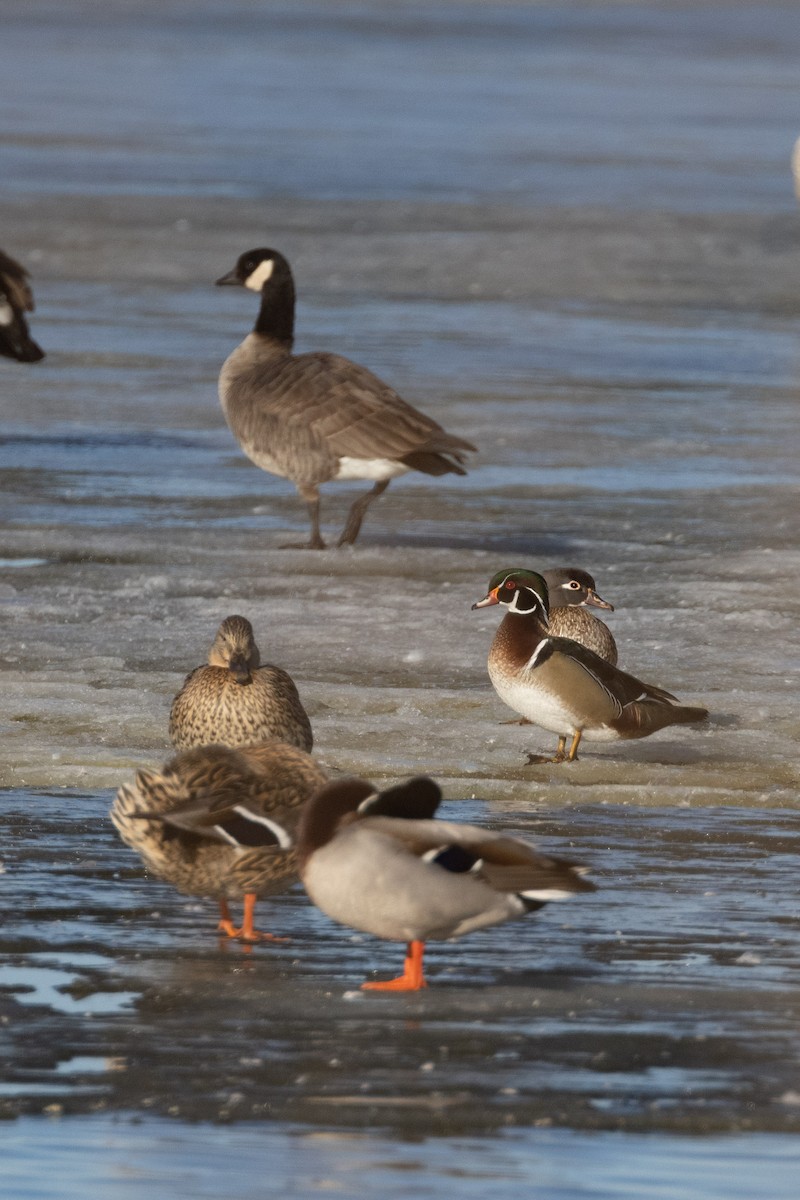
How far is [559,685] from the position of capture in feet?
26.2

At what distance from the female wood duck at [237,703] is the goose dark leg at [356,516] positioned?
4.51m

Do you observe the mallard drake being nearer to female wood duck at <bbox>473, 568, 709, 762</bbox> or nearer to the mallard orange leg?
female wood duck at <bbox>473, 568, 709, 762</bbox>

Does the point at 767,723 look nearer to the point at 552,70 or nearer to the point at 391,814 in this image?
the point at 391,814

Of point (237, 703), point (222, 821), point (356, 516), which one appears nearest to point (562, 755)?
point (237, 703)

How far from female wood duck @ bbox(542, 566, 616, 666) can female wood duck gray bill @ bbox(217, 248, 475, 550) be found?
7.95 ft

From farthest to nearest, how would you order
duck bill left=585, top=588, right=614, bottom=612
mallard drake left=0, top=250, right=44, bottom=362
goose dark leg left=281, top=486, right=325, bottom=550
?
mallard drake left=0, top=250, right=44, bottom=362 < goose dark leg left=281, top=486, right=325, bottom=550 < duck bill left=585, top=588, right=614, bottom=612

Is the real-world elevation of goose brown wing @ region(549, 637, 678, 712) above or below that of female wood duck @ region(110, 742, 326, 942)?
above

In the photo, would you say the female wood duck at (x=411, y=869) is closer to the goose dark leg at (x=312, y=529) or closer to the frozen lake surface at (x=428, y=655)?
the frozen lake surface at (x=428, y=655)

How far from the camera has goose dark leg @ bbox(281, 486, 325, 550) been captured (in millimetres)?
11820

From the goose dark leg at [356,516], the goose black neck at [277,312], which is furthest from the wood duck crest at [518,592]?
the goose black neck at [277,312]

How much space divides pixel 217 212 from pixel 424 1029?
20.8m

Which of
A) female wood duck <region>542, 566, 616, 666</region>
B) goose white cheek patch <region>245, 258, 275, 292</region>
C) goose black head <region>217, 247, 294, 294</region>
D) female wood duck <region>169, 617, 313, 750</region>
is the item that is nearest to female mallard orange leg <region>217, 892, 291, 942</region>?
female wood duck <region>169, 617, 313, 750</region>

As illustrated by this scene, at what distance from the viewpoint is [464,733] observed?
334 inches

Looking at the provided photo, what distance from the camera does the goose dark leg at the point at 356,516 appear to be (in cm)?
1198
